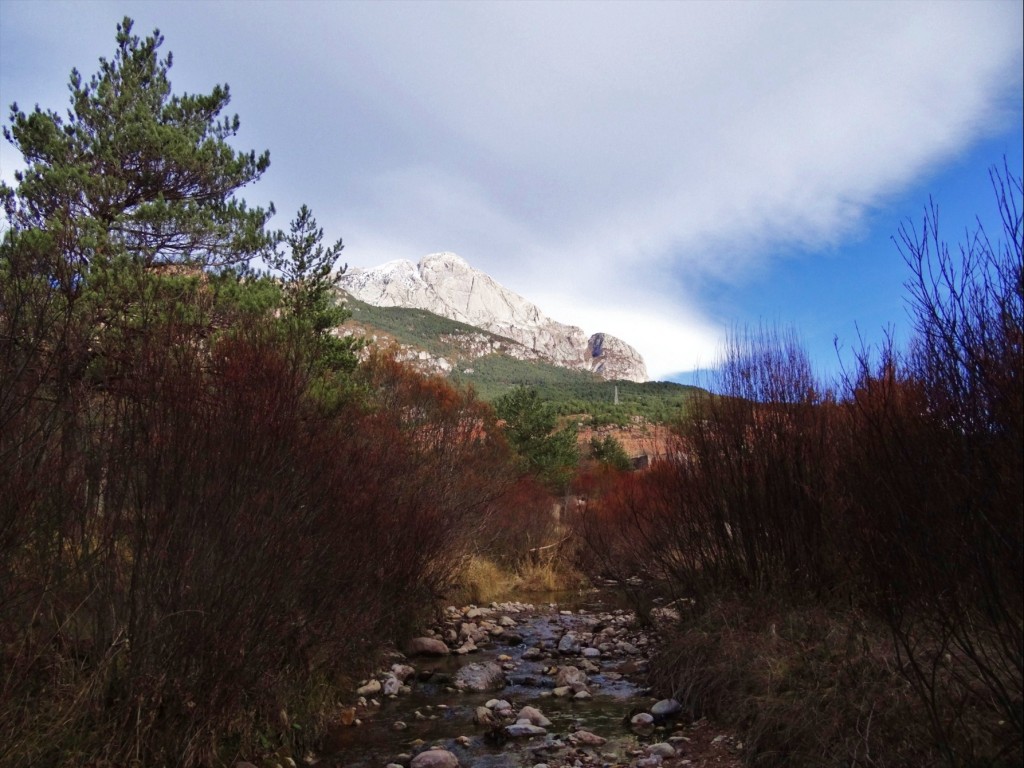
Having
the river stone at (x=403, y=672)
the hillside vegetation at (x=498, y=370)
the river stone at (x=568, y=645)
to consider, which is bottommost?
the river stone at (x=403, y=672)

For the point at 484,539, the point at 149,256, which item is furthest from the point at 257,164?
the point at 484,539

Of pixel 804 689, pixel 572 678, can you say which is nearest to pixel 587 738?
pixel 804 689

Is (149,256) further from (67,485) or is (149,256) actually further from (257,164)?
(67,485)

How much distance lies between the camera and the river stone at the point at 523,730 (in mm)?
7680

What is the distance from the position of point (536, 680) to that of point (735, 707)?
3874mm

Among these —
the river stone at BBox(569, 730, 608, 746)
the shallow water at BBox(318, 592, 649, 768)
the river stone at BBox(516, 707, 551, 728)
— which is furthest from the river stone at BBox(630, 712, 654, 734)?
the river stone at BBox(516, 707, 551, 728)

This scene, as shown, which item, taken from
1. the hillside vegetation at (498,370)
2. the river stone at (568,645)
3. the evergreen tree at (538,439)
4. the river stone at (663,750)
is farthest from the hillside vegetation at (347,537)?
the hillside vegetation at (498,370)

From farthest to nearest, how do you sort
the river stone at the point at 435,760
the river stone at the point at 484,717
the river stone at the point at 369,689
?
the river stone at the point at 369,689
the river stone at the point at 484,717
the river stone at the point at 435,760

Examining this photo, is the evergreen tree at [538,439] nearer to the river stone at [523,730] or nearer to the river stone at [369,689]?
the river stone at [369,689]

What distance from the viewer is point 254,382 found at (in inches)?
251

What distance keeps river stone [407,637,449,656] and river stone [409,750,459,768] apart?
4944 millimetres

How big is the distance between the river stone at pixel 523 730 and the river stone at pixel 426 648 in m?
4.05

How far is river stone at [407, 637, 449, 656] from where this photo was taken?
→ 38.1 feet

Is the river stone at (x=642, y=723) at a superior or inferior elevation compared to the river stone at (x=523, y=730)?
superior
